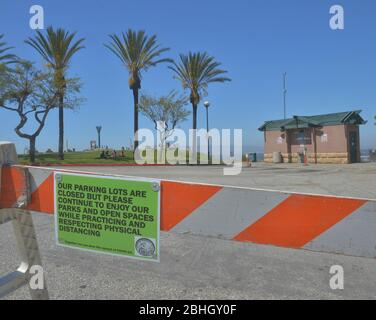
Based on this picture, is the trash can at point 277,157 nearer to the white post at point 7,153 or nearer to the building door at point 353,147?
the building door at point 353,147

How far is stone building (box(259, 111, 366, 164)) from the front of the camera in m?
27.6

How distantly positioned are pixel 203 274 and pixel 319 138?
27154 mm

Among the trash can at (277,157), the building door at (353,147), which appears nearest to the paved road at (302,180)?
the building door at (353,147)

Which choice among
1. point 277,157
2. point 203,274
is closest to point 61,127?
point 277,157

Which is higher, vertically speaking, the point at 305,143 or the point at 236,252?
the point at 305,143

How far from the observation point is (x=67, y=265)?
3.90m

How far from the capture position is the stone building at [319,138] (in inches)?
1087

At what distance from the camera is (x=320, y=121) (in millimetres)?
28938

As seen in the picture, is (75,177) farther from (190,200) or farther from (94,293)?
(94,293)

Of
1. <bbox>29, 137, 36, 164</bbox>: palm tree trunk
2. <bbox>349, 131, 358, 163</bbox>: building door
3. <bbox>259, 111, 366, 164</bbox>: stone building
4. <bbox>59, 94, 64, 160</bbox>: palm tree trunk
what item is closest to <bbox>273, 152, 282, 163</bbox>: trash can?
<bbox>259, 111, 366, 164</bbox>: stone building

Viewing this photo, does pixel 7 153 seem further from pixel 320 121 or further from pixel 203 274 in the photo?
pixel 320 121

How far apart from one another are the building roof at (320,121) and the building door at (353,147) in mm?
936
